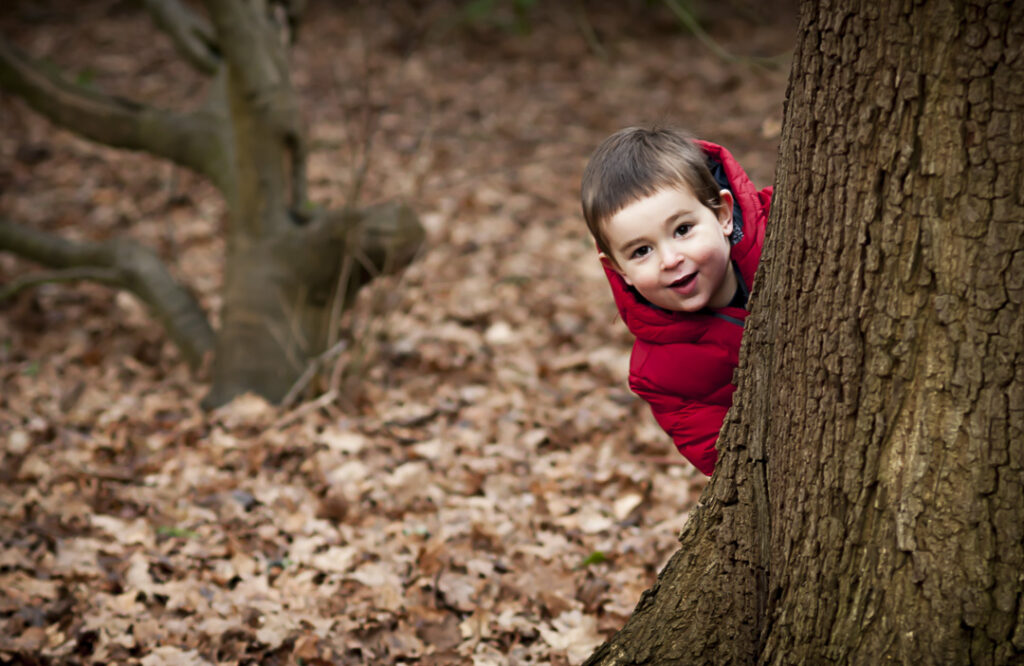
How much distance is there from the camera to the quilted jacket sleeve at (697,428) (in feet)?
8.17

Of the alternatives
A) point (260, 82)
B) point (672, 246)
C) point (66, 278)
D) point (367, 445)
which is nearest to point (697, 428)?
point (672, 246)

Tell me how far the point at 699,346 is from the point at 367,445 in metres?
2.41

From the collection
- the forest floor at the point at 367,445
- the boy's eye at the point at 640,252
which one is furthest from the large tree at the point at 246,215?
the boy's eye at the point at 640,252

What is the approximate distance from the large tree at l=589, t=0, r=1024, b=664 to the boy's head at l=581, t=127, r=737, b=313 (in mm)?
370

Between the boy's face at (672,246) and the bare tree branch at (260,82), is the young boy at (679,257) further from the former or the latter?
the bare tree branch at (260,82)

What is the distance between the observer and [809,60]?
179cm

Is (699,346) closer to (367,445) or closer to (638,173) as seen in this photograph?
(638,173)

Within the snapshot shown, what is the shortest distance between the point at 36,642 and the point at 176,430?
1.96m

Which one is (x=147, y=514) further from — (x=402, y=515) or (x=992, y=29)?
(x=992, y=29)

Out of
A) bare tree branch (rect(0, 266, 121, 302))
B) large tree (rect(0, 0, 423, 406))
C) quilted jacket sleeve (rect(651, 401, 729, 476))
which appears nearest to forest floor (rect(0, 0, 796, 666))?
large tree (rect(0, 0, 423, 406))

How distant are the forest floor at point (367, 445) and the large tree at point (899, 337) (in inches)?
53.7

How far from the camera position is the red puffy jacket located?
243cm

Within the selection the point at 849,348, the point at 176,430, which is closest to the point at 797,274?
the point at 849,348

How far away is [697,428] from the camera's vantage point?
8.20 feet
